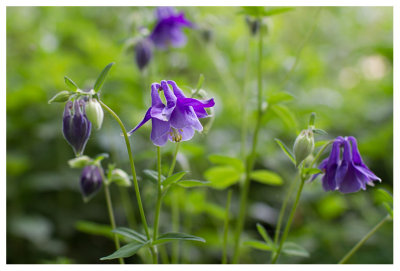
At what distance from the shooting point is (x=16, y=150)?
2.12 m

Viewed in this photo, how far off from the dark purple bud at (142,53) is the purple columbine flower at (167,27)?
31 mm

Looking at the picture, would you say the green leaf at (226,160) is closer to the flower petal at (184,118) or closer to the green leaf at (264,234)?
the green leaf at (264,234)

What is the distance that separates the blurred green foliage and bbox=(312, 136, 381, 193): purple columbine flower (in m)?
0.30

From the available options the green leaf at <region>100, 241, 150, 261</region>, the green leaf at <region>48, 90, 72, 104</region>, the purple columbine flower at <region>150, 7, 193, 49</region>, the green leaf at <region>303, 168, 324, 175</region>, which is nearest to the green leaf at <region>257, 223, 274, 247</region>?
the green leaf at <region>303, 168, 324, 175</region>

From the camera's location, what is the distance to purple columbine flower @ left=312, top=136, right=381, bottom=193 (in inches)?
37.3

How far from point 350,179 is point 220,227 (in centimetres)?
108

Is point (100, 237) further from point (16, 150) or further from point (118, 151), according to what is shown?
point (16, 150)

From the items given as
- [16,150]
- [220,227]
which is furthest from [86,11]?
[220,227]

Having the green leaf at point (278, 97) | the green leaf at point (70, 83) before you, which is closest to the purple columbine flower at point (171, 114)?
the green leaf at point (70, 83)

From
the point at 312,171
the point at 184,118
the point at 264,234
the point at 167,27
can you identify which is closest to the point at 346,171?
the point at 312,171

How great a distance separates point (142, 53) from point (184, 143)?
371 mm

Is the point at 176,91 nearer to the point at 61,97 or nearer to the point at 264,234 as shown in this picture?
the point at 61,97

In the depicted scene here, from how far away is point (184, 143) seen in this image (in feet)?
5.04

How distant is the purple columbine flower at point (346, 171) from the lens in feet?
3.11
